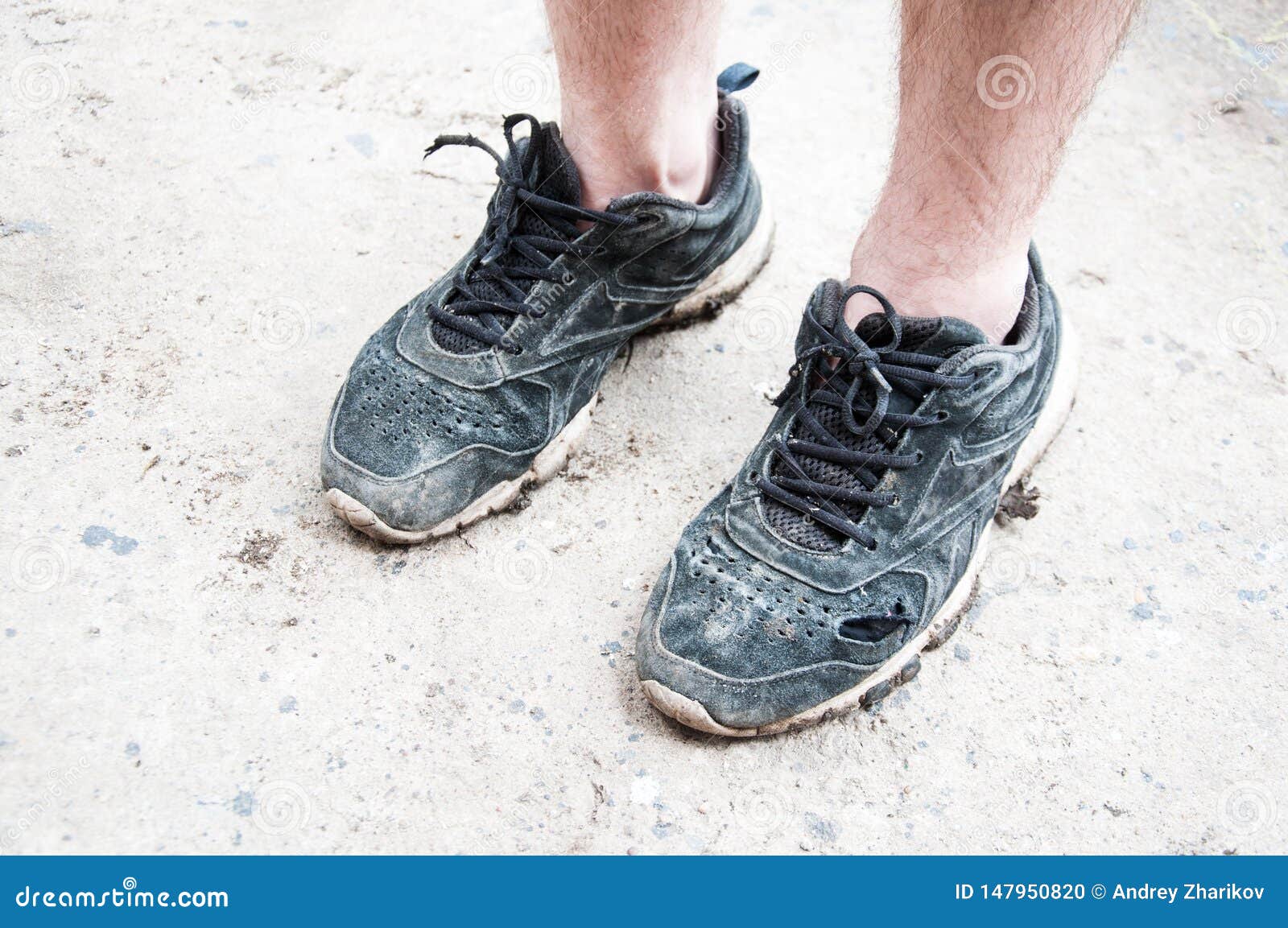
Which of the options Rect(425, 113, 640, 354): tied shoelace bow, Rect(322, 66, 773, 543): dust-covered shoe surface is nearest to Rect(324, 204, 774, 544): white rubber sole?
Rect(322, 66, 773, 543): dust-covered shoe surface

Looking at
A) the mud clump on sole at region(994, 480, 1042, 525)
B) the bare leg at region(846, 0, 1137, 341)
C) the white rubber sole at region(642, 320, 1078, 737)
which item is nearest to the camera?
the bare leg at region(846, 0, 1137, 341)

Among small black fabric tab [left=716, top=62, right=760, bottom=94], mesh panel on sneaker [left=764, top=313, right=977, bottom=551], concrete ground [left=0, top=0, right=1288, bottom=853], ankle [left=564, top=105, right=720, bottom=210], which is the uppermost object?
small black fabric tab [left=716, top=62, right=760, bottom=94]

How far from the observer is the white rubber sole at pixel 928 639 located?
4.84 feet

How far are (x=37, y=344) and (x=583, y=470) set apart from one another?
1.12m

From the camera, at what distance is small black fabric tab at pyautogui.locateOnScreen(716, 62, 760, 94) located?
2.03 m

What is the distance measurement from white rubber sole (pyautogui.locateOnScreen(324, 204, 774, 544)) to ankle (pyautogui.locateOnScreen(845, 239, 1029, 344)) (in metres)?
0.51

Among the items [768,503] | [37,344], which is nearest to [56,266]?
[37,344]

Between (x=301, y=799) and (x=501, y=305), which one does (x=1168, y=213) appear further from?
(x=301, y=799)

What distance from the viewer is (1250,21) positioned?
3.12m

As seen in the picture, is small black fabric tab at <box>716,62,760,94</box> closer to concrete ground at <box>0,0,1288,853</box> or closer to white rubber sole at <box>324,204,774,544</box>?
white rubber sole at <box>324,204,774,544</box>

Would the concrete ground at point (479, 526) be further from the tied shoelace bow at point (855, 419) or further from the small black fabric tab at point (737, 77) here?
the small black fabric tab at point (737, 77)

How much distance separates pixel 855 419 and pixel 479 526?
68 centimetres

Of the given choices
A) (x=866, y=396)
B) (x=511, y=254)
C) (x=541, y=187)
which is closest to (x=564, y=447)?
(x=511, y=254)

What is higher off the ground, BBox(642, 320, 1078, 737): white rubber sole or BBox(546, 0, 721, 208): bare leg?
BBox(546, 0, 721, 208): bare leg
